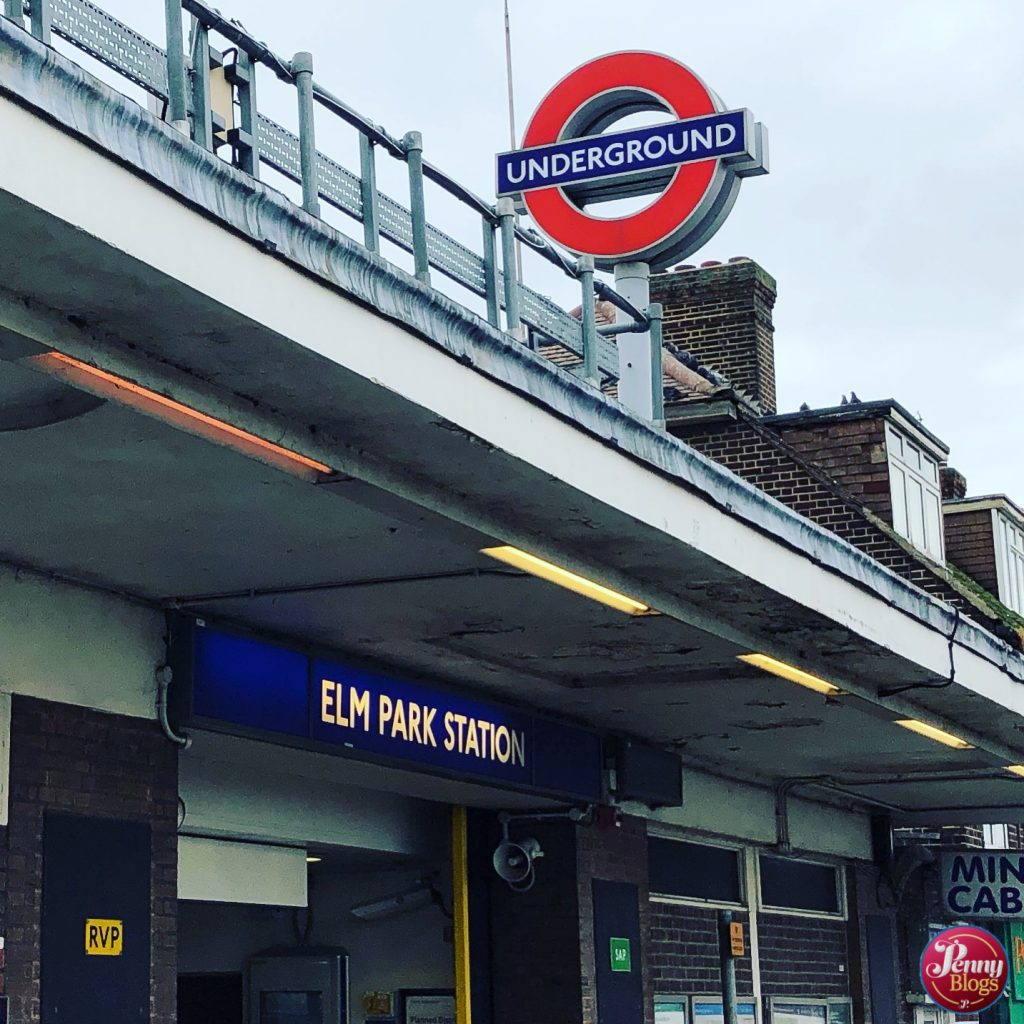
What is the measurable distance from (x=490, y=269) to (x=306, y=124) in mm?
1680

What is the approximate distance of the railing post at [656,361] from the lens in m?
10.5

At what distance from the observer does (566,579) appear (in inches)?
392

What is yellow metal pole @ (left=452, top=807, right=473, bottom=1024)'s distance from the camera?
15.0m

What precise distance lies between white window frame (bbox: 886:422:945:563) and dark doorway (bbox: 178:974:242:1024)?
35.1 ft

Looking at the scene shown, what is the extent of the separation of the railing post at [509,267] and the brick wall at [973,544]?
59.5 feet

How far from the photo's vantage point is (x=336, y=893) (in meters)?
15.9

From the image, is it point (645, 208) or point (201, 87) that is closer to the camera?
point (201, 87)

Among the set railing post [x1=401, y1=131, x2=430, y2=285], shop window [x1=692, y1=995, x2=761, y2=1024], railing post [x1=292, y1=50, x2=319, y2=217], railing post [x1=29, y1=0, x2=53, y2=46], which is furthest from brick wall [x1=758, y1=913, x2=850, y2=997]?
railing post [x1=29, y1=0, x2=53, y2=46]

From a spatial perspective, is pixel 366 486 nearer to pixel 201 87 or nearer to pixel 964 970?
pixel 201 87

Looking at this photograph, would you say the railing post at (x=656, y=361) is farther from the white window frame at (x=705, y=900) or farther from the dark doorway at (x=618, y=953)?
the white window frame at (x=705, y=900)

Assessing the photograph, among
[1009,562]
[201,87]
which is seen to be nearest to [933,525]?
[1009,562]

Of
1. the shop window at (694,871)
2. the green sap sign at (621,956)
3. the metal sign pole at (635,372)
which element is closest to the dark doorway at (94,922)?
the metal sign pole at (635,372)

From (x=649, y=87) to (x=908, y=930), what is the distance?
1206 cm

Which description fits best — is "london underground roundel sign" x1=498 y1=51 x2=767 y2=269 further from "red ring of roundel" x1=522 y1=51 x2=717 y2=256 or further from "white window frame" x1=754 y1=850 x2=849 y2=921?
"white window frame" x1=754 y1=850 x2=849 y2=921
